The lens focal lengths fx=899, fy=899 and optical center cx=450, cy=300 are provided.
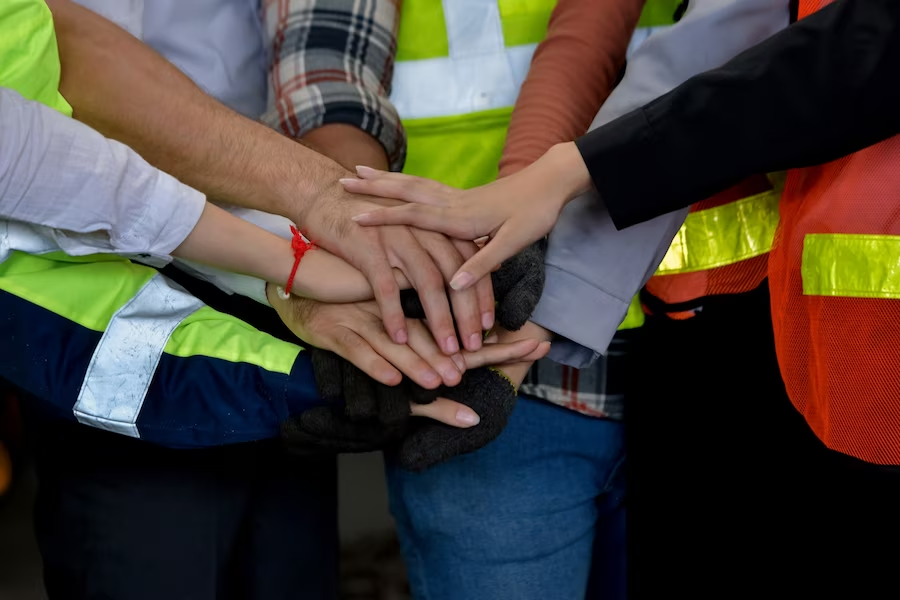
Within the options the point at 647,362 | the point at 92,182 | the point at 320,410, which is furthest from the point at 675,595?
the point at 92,182

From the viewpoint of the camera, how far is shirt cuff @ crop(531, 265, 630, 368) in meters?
0.96

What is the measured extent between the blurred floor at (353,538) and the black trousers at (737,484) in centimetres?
60

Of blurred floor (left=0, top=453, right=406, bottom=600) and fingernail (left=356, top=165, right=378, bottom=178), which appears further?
blurred floor (left=0, top=453, right=406, bottom=600)

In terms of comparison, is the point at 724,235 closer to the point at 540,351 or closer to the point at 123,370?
the point at 540,351

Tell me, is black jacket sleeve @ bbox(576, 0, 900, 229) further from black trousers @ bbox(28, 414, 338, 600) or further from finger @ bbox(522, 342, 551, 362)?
black trousers @ bbox(28, 414, 338, 600)

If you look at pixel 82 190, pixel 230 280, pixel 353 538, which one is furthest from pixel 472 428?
pixel 353 538

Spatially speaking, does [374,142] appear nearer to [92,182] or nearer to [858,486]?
[92,182]

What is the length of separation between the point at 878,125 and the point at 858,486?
323mm

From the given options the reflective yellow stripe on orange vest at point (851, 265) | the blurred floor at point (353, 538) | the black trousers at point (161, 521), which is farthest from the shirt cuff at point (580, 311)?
the blurred floor at point (353, 538)

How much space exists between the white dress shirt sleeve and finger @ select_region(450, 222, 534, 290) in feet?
0.87

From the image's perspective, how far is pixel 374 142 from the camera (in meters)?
1.14

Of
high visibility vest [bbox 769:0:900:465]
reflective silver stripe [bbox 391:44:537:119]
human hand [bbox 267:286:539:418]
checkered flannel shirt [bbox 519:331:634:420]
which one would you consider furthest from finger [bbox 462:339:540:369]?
reflective silver stripe [bbox 391:44:537:119]

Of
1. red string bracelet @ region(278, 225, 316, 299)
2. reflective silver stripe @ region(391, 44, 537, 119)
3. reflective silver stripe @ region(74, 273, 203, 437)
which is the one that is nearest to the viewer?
reflective silver stripe @ region(74, 273, 203, 437)

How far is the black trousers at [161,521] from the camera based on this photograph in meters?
0.94
